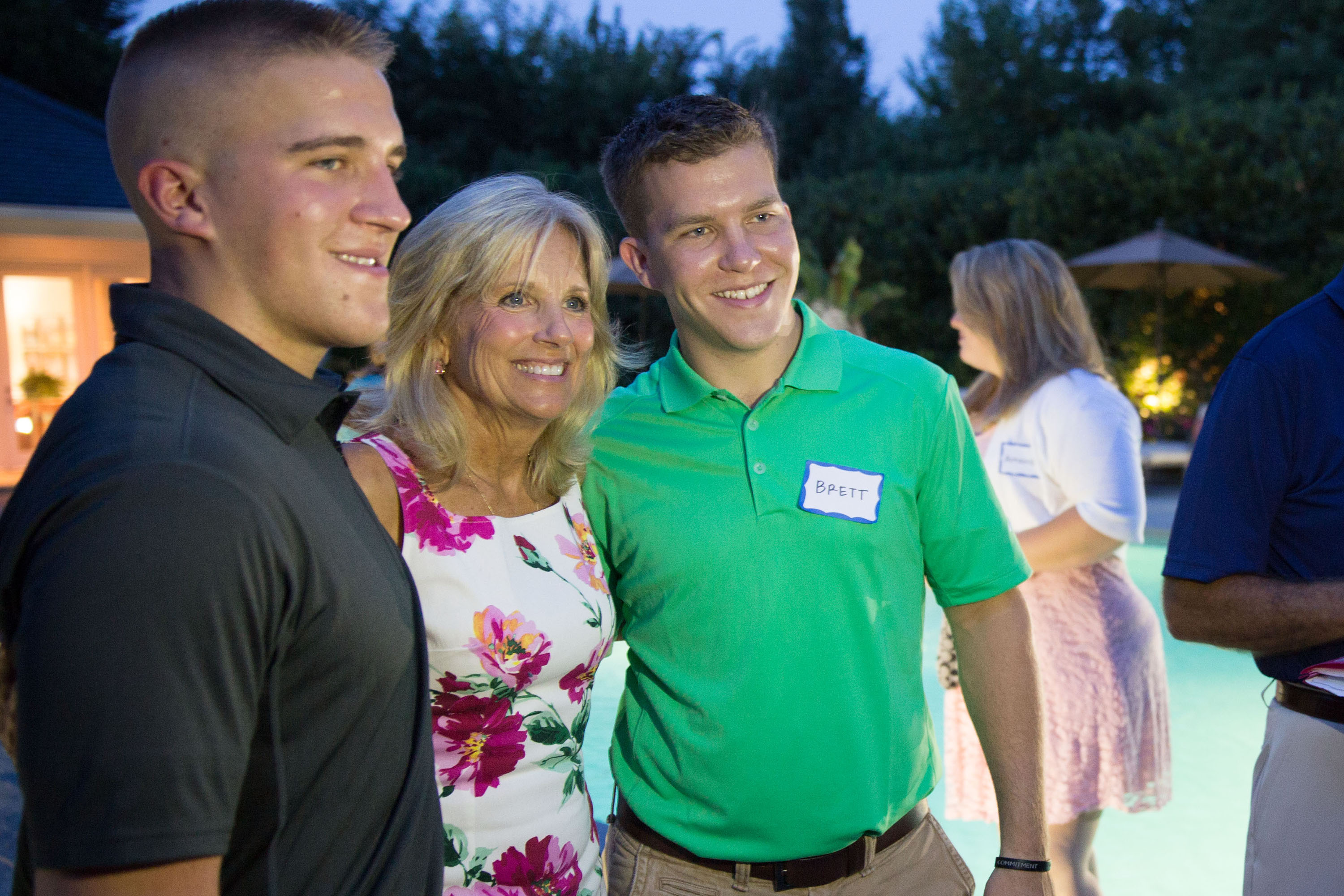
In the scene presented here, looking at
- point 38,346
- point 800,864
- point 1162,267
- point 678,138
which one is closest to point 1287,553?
point 800,864

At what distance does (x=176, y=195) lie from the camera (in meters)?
0.95

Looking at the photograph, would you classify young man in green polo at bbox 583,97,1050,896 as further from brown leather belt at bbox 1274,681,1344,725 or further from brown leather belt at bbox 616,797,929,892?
brown leather belt at bbox 1274,681,1344,725

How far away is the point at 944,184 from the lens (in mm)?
16391

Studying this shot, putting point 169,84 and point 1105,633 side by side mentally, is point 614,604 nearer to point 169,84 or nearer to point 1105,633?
point 169,84

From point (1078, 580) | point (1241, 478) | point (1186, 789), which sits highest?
point (1241, 478)

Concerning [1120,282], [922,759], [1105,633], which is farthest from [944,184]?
[922,759]

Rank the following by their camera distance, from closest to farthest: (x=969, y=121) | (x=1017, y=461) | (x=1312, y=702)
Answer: (x=1312, y=702), (x=1017, y=461), (x=969, y=121)

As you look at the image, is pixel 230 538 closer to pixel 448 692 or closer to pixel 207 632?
pixel 207 632

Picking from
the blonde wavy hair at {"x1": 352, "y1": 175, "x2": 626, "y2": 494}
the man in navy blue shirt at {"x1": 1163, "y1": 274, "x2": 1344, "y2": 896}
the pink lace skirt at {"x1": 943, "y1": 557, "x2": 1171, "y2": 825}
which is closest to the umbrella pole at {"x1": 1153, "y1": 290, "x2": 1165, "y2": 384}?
the pink lace skirt at {"x1": 943, "y1": 557, "x2": 1171, "y2": 825}

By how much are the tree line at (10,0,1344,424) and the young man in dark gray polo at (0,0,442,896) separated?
3.38ft

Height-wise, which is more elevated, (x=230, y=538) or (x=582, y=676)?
(x=230, y=538)

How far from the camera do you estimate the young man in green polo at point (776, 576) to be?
1.72 m

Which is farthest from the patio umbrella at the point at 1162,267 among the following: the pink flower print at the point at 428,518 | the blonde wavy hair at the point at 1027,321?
the pink flower print at the point at 428,518

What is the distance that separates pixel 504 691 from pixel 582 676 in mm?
164
